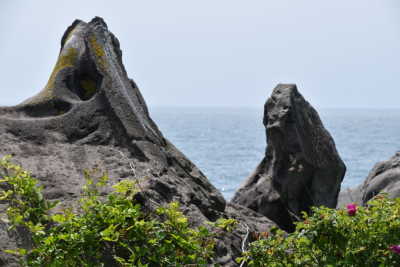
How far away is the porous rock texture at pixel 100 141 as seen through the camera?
344 cm

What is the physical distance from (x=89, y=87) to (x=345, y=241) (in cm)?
352

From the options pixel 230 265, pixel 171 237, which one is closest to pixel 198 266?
pixel 171 237

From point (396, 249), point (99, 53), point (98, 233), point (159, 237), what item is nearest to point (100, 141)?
point (99, 53)

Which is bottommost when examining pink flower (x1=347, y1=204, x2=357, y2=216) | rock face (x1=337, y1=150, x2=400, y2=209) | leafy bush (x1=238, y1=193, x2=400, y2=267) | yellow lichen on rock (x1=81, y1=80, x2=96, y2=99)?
rock face (x1=337, y1=150, x2=400, y2=209)

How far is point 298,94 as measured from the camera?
20.6ft

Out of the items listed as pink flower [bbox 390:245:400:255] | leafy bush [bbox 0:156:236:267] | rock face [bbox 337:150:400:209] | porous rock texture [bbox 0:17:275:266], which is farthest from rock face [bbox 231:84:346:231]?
pink flower [bbox 390:245:400:255]

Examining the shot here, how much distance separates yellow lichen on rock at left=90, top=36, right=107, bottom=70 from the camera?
4.44 metres

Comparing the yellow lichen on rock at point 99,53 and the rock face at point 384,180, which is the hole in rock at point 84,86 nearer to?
the yellow lichen on rock at point 99,53

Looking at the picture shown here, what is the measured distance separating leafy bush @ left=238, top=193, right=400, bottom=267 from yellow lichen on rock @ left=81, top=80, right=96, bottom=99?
2.94 meters

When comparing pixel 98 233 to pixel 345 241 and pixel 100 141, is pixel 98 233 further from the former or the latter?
pixel 345 241

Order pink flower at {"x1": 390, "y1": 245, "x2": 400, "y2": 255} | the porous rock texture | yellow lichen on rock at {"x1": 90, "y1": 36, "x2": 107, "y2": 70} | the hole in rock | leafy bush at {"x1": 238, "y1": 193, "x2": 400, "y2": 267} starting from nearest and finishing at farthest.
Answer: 1. pink flower at {"x1": 390, "y1": 245, "x2": 400, "y2": 255}
2. leafy bush at {"x1": 238, "y1": 193, "x2": 400, "y2": 267}
3. the porous rock texture
4. yellow lichen on rock at {"x1": 90, "y1": 36, "x2": 107, "y2": 70}
5. the hole in rock

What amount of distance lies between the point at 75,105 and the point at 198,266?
252 cm

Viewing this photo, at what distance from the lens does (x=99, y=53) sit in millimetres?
4504

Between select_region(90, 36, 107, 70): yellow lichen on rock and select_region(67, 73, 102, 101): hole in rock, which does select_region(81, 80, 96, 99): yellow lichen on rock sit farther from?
select_region(90, 36, 107, 70): yellow lichen on rock
